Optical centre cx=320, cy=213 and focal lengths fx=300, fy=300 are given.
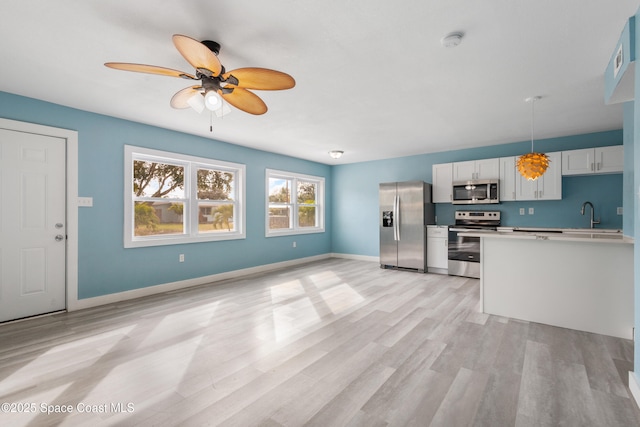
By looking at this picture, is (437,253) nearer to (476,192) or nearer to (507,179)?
(476,192)

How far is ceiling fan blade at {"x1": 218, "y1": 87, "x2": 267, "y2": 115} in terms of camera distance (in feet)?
8.31

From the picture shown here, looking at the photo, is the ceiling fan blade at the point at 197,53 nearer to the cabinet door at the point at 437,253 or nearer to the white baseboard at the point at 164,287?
the white baseboard at the point at 164,287

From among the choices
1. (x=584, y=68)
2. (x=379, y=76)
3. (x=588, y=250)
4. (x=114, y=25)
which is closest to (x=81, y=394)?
(x=114, y=25)

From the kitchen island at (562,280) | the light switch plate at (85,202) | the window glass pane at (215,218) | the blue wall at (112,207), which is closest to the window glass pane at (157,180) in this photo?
the blue wall at (112,207)

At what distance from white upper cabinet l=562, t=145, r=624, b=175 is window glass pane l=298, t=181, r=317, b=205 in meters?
4.92

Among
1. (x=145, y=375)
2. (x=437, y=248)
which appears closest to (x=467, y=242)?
(x=437, y=248)

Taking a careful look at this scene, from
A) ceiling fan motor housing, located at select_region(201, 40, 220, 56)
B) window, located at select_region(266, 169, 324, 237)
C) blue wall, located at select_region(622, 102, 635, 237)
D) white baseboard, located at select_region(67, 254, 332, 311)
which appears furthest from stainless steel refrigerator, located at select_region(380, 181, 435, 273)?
ceiling fan motor housing, located at select_region(201, 40, 220, 56)

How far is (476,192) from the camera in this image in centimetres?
553

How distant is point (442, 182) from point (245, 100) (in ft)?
15.0

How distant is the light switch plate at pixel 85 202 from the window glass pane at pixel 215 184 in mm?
1529

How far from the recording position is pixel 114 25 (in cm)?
208

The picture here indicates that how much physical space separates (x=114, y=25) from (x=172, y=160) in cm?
274

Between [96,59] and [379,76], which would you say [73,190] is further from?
[379,76]

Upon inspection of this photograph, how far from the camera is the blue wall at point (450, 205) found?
476 centimetres
